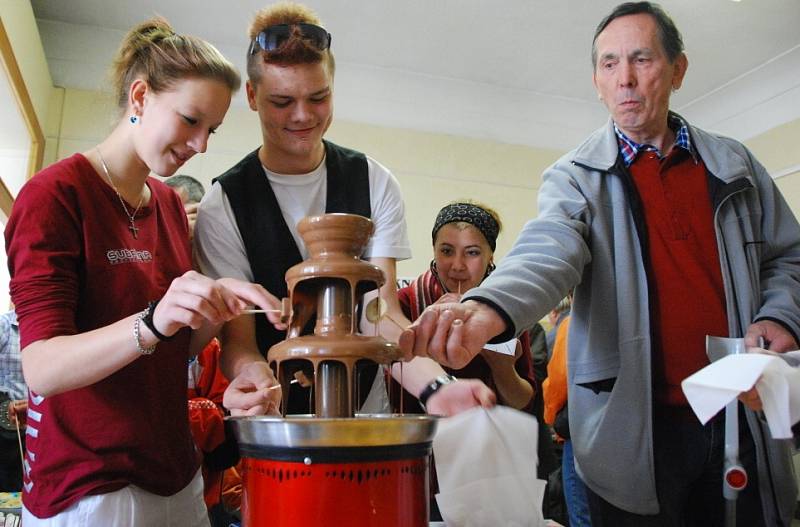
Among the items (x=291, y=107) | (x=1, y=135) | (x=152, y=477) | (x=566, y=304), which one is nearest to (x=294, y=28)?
(x=291, y=107)

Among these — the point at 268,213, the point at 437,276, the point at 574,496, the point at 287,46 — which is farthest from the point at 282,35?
the point at 574,496

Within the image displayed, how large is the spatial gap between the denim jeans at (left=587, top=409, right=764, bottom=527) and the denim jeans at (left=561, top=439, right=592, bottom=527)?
62 cm

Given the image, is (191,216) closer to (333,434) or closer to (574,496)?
(333,434)

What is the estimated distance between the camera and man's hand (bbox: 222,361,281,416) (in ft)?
4.21

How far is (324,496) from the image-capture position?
3.17ft

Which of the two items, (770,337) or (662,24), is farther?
(662,24)

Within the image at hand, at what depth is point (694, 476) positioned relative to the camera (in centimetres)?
155

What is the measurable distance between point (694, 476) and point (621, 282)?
44 centimetres

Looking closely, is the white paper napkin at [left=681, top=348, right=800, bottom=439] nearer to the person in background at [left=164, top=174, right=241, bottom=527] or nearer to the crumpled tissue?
the crumpled tissue

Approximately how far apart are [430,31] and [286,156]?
372 cm

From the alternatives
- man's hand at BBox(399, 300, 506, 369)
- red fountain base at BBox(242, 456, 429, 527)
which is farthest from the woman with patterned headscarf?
red fountain base at BBox(242, 456, 429, 527)

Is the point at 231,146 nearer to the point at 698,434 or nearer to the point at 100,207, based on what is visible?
the point at 100,207

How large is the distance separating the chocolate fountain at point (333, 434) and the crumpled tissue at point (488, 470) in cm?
9

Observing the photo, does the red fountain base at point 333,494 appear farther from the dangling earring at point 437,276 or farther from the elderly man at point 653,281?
the dangling earring at point 437,276
